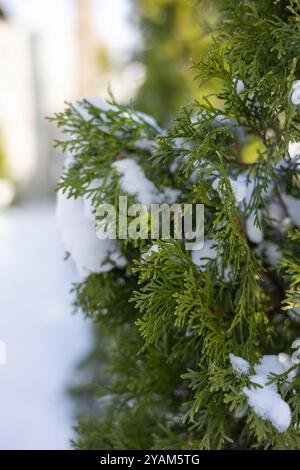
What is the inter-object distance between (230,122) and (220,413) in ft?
2.08

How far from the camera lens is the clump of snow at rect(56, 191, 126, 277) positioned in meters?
1.29

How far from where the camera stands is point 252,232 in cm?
129

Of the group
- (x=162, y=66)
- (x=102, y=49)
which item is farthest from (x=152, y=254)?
(x=102, y=49)

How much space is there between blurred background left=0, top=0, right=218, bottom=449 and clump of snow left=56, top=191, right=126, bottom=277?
331 millimetres

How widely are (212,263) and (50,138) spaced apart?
25.9 ft

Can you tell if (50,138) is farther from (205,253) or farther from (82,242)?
(205,253)

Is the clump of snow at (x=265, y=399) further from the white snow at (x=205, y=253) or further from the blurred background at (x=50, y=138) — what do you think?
the blurred background at (x=50, y=138)

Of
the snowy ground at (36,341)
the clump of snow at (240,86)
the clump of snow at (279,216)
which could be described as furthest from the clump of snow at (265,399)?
the snowy ground at (36,341)

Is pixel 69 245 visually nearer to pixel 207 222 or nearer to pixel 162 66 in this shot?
pixel 207 222

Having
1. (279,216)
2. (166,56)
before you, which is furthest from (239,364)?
(166,56)

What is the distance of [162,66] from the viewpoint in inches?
231

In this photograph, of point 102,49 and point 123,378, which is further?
point 102,49

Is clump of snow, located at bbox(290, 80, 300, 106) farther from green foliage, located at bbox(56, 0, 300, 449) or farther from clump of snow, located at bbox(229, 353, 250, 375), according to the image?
clump of snow, located at bbox(229, 353, 250, 375)
